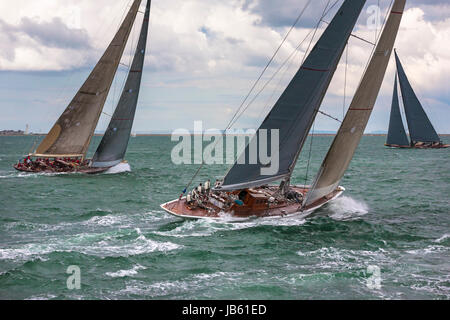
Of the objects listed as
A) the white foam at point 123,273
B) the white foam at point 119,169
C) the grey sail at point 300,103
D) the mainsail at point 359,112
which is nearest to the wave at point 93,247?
the white foam at point 123,273

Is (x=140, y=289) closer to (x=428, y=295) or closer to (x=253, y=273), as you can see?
(x=253, y=273)

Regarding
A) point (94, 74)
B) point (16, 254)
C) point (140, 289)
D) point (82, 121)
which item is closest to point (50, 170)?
point (82, 121)

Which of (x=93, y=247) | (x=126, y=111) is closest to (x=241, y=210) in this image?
(x=93, y=247)

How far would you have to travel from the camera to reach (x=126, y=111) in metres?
42.6

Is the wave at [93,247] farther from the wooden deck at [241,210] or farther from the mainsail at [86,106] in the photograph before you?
the mainsail at [86,106]

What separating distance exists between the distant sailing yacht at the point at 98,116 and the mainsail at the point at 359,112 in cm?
2387

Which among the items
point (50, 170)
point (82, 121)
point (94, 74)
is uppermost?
point (94, 74)

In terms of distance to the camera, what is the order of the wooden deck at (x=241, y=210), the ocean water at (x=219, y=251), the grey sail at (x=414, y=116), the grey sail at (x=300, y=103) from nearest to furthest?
the ocean water at (x=219, y=251) → the wooden deck at (x=241, y=210) → the grey sail at (x=300, y=103) → the grey sail at (x=414, y=116)

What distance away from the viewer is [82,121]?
4316 centimetres

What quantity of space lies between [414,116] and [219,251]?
242 ft

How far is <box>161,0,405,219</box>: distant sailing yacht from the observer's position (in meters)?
22.6

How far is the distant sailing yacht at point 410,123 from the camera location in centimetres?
8044

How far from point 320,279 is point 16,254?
37.9 feet

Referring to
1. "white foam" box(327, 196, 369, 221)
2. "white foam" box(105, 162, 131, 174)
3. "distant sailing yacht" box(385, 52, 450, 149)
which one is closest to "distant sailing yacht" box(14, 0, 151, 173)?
Result: "white foam" box(105, 162, 131, 174)
